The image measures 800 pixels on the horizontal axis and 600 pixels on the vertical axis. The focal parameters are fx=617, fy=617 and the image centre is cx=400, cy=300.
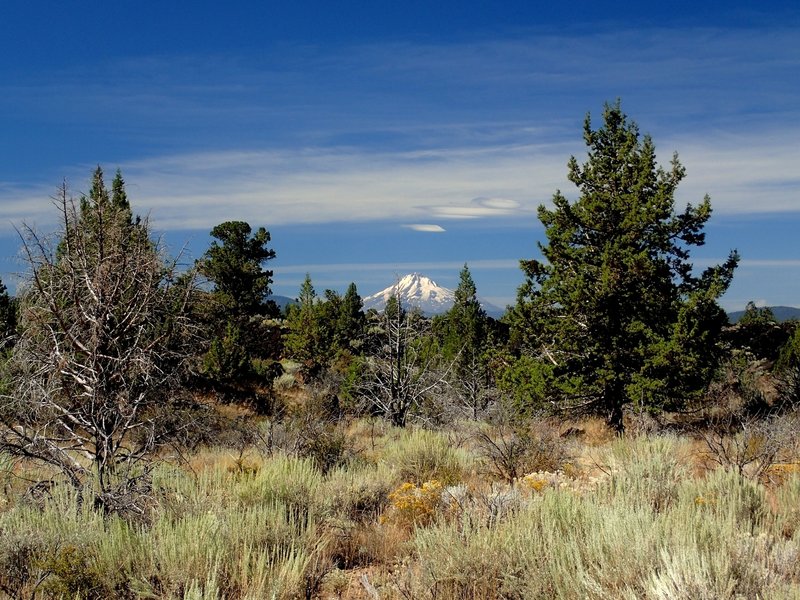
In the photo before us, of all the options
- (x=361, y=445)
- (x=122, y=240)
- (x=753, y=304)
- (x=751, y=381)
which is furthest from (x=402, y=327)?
(x=753, y=304)

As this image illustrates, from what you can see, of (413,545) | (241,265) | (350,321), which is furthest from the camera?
(350,321)

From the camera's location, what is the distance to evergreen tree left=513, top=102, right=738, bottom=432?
14258 mm

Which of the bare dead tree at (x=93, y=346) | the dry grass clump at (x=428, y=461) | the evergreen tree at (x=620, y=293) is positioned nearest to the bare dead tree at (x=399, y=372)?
the evergreen tree at (x=620, y=293)

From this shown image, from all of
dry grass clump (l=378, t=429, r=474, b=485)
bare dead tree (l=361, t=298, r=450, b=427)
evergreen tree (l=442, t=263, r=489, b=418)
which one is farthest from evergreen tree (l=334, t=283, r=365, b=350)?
dry grass clump (l=378, t=429, r=474, b=485)

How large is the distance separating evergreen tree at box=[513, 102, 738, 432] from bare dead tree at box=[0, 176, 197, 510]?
34.8ft

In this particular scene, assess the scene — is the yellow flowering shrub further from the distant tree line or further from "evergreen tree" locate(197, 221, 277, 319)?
"evergreen tree" locate(197, 221, 277, 319)

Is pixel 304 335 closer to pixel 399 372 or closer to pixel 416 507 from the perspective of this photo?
pixel 399 372

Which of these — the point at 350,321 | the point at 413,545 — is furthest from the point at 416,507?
the point at 350,321

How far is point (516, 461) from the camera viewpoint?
830cm

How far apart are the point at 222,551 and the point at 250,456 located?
6.02 meters

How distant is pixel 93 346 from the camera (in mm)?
5848

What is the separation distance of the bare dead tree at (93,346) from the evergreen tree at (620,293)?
1061 cm

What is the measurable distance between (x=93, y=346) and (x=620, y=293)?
12029 millimetres

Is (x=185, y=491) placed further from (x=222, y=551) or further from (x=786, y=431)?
(x=786, y=431)
